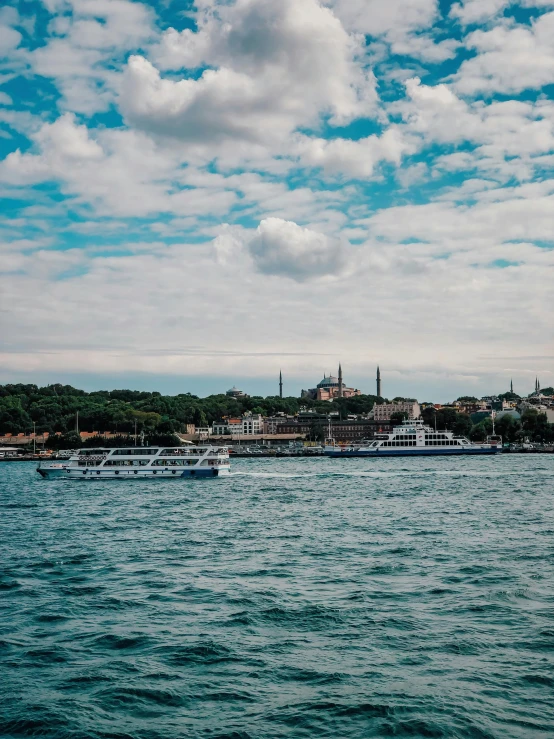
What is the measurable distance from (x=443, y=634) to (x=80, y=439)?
141263mm

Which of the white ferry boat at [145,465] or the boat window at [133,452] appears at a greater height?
the boat window at [133,452]

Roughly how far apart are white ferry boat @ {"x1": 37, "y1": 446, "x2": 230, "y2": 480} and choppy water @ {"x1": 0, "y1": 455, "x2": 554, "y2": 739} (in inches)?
1384

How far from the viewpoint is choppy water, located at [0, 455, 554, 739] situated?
36.2 feet

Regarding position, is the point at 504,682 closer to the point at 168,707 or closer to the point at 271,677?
the point at 271,677

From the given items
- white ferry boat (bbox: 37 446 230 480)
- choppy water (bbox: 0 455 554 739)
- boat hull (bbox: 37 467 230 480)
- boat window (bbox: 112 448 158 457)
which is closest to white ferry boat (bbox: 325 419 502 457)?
white ferry boat (bbox: 37 446 230 480)

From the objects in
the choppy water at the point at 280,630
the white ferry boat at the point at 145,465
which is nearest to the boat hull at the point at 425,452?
the white ferry boat at the point at 145,465

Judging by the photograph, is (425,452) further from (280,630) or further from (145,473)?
(280,630)

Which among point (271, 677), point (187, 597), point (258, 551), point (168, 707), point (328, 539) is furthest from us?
point (328, 539)

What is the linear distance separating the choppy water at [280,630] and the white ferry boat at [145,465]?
3514 centimetres

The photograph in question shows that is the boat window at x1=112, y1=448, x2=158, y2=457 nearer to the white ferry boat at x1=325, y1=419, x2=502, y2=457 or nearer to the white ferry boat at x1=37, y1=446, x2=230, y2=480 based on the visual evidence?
the white ferry boat at x1=37, y1=446, x2=230, y2=480

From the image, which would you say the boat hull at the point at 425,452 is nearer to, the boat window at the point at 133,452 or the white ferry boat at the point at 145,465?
the white ferry boat at the point at 145,465

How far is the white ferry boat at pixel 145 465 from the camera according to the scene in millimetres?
67250

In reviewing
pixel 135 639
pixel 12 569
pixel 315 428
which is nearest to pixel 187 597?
pixel 135 639

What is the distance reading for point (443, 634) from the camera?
14633mm
